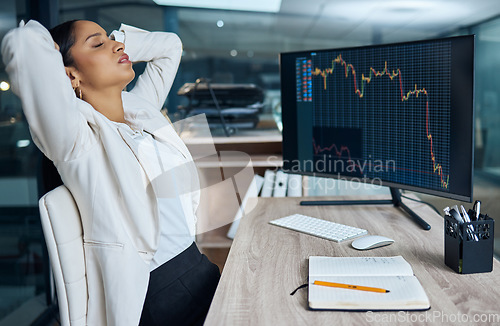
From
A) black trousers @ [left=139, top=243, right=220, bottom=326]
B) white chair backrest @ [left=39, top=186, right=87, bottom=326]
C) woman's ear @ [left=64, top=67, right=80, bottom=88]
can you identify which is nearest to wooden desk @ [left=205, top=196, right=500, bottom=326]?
black trousers @ [left=139, top=243, right=220, bottom=326]

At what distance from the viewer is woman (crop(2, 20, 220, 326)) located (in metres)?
0.87

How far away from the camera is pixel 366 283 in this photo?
2.91ft

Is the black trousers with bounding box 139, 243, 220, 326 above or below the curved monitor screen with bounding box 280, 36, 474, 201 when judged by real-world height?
below

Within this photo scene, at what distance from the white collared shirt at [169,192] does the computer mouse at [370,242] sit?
0.47 m

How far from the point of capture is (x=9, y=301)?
206cm

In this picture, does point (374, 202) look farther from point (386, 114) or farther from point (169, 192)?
point (169, 192)

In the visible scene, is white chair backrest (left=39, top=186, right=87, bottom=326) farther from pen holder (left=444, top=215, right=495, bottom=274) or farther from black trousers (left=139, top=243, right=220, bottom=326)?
pen holder (left=444, top=215, right=495, bottom=274)

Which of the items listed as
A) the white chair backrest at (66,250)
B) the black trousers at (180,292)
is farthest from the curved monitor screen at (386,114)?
the white chair backrest at (66,250)

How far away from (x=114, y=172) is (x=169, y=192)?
0.76 ft

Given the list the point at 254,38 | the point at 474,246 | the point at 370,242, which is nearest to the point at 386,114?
the point at 370,242

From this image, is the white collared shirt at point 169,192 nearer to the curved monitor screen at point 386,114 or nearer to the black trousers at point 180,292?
the black trousers at point 180,292

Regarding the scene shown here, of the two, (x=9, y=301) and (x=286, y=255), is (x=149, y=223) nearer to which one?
(x=286, y=255)

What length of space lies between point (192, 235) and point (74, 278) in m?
0.37

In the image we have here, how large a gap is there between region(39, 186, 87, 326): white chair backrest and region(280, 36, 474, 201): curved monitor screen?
2.88 ft
